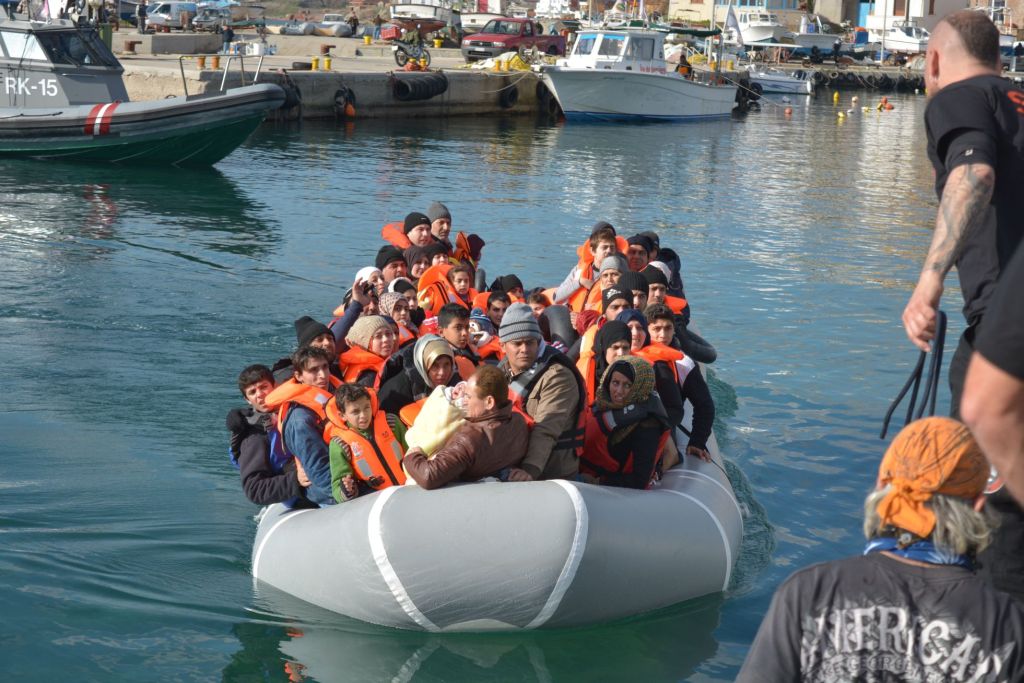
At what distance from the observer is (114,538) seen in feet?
20.7

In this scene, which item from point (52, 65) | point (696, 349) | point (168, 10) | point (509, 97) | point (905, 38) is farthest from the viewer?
point (905, 38)

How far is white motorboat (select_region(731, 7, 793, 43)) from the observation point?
6153 centimetres

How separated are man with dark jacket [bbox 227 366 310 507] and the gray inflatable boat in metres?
0.35

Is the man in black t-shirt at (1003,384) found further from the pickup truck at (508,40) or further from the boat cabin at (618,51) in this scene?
the pickup truck at (508,40)

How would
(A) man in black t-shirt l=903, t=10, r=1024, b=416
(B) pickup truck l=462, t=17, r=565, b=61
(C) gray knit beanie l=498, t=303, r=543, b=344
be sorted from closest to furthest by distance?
(A) man in black t-shirt l=903, t=10, r=1024, b=416 → (C) gray knit beanie l=498, t=303, r=543, b=344 → (B) pickup truck l=462, t=17, r=565, b=61

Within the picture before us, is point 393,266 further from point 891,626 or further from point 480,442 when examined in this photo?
point 891,626

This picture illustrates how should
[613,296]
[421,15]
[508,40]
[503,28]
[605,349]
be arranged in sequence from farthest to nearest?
1. [421,15]
2. [503,28]
3. [508,40]
4. [613,296]
5. [605,349]

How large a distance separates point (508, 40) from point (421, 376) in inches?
1560

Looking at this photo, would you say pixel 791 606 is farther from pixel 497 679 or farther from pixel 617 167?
pixel 617 167

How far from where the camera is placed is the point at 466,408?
17.2 ft

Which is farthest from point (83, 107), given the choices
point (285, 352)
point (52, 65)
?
point (285, 352)

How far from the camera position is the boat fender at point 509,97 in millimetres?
35031

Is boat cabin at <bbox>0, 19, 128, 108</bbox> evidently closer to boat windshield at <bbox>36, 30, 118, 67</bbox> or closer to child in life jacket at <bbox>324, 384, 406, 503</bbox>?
boat windshield at <bbox>36, 30, 118, 67</bbox>

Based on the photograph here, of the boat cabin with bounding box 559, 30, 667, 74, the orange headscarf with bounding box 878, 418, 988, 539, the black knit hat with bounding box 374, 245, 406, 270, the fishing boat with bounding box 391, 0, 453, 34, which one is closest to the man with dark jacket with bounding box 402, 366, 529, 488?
the orange headscarf with bounding box 878, 418, 988, 539
